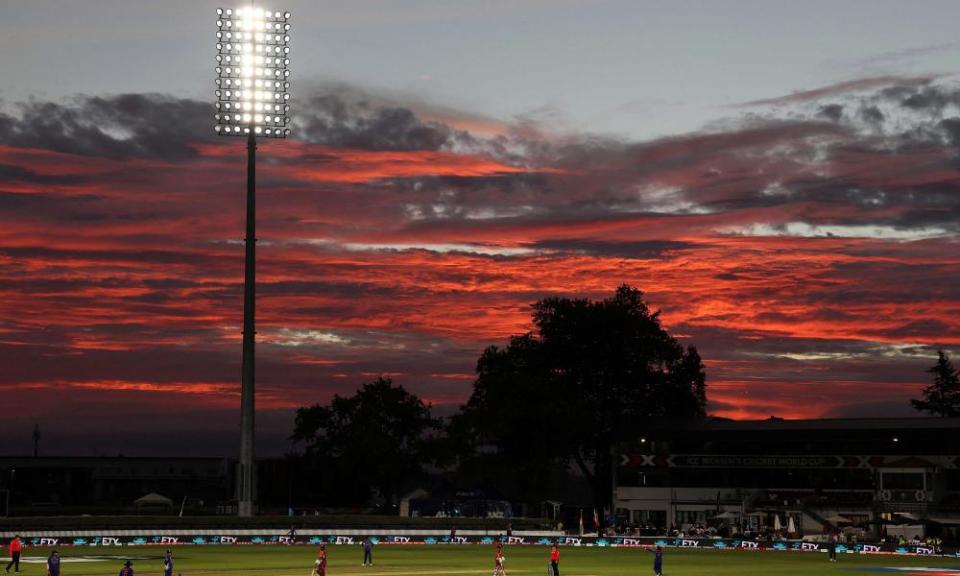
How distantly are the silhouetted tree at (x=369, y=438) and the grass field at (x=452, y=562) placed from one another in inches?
1985

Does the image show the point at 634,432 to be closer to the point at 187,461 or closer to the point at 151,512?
the point at 151,512

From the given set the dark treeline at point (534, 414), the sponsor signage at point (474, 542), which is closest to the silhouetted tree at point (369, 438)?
the dark treeline at point (534, 414)

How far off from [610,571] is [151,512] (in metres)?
52.1

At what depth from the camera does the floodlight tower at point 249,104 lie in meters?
93.5

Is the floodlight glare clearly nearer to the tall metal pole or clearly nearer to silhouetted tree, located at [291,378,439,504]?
the tall metal pole

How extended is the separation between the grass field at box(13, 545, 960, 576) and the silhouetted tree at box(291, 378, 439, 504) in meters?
50.4

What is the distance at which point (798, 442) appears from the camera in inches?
5394

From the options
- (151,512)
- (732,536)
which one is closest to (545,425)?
(732,536)

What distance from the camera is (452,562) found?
80.8 m

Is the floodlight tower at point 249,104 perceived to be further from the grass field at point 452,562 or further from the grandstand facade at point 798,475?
the grandstand facade at point 798,475

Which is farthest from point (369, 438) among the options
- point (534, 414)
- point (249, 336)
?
point (249, 336)

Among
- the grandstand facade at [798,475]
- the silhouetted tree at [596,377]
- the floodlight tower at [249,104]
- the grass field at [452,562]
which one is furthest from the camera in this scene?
the silhouetted tree at [596,377]

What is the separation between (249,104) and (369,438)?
2444 inches

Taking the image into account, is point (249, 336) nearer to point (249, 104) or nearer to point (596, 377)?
point (249, 104)
